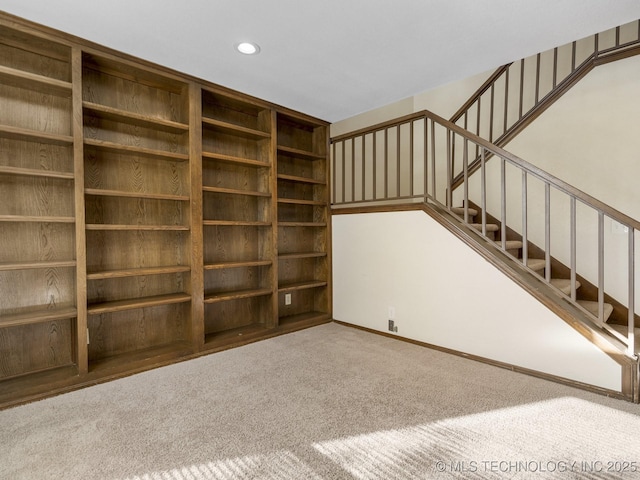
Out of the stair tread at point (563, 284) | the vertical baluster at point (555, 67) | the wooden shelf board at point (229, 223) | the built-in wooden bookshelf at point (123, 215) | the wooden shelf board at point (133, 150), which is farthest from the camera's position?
the vertical baluster at point (555, 67)

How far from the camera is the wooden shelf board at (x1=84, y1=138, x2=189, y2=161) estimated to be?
2.28 meters

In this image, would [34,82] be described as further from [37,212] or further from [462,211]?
[462,211]

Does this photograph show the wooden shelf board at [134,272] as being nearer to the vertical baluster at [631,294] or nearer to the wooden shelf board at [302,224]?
the wooden shelf board at [302,224]

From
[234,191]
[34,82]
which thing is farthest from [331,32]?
[34,82]

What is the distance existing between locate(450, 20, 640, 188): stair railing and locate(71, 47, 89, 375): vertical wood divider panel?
3396 mm

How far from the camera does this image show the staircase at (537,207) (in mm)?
2062

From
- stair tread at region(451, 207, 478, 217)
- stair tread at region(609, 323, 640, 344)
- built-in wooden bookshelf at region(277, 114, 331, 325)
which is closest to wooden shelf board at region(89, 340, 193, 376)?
built-in wooden bookshelf at region(277, 114, 331, 325)

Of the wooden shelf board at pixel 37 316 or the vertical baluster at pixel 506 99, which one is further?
the vertical baluster at pixel 506 99

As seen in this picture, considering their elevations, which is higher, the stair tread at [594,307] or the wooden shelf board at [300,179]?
the wooden shelf board at [300,179]

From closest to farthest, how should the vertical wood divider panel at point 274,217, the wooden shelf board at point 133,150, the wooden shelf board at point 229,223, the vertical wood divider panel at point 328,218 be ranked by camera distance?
the wooden shelf board at point 133,150
the wooden shelf board at point 229,223
the vertical wood divider panel at point 274,217
the vertical wood divider panel at point 328,218

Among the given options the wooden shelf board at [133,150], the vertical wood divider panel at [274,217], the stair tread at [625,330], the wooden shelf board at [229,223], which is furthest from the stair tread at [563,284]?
the wooden shelf board at [133,150]

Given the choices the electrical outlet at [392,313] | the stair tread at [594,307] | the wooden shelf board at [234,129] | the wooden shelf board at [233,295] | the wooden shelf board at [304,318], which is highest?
the wooden shelf board at [234,129]

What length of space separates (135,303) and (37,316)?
0.55 m

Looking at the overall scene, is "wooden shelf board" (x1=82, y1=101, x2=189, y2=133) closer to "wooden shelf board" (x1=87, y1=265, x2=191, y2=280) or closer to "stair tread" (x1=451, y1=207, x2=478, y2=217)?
"wooden shelf board" (x1=87, y1=265, x2=191, y2=280)
